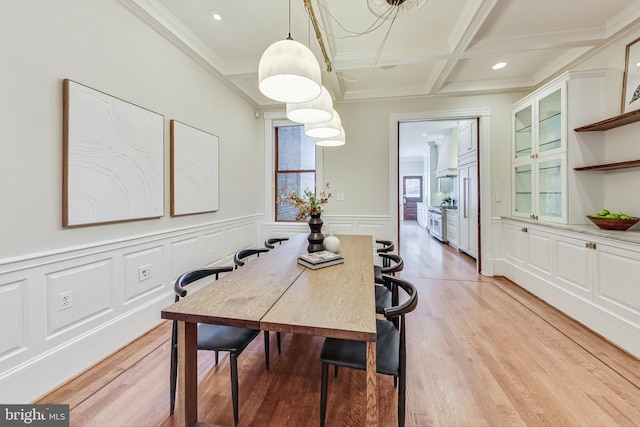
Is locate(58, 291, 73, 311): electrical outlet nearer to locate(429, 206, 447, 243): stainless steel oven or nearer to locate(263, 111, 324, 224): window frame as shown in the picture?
locate(263, 111, 324, 224): window frame

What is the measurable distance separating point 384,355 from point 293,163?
3591 millimetres

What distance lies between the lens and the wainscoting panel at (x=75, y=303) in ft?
4.77

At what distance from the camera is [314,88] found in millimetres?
1519

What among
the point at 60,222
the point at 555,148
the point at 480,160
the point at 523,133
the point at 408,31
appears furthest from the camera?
the point at 480,160

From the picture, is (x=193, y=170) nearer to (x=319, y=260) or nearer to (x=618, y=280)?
(x=319, y=260)

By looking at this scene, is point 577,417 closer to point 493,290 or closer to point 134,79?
point 493,290

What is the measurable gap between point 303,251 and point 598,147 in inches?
131

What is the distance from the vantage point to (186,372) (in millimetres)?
1216

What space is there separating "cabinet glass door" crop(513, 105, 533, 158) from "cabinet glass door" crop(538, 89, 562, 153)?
0.67ft

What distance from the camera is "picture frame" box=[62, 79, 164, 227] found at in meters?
1.70

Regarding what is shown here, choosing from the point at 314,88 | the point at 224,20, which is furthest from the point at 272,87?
the point at 224,20

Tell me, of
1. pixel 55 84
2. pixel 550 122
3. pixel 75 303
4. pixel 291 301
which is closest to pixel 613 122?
pixel 550 122

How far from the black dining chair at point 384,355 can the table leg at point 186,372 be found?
641 mm

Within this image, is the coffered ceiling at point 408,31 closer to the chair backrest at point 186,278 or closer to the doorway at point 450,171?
the doorway at point 450,171
